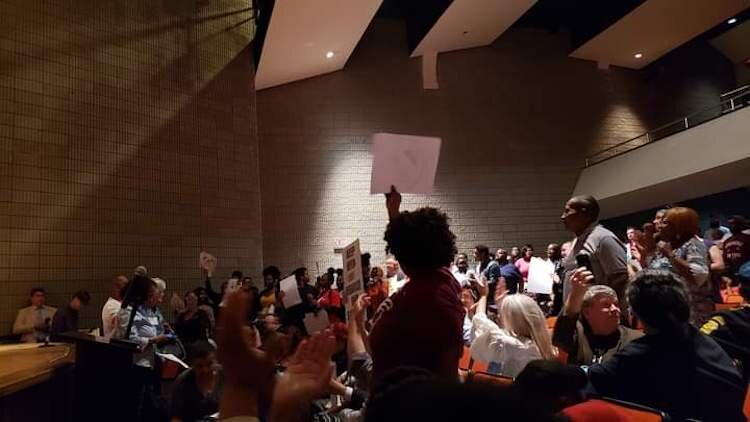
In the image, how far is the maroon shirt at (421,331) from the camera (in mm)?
1911

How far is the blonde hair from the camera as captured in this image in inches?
120

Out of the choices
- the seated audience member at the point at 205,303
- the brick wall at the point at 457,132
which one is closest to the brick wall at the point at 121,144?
the seated audience member at the point at 205,303

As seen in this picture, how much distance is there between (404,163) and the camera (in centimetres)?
296

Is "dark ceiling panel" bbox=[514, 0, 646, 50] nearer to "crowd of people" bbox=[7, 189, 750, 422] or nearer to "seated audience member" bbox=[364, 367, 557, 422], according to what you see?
"crowd of people" bbox=[7, 189, 750, 422]

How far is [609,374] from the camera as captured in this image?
7.36 feet

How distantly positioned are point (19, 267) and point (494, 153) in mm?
10061

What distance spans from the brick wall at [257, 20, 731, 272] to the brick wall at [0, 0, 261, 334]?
1.79 meters

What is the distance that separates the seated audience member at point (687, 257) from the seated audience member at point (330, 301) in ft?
11.9

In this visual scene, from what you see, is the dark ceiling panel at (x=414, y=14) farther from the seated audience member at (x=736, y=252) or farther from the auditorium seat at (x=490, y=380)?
the auditorium seat at (x=490, y=380)

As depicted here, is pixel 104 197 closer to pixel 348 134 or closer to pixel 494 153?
pixel 348 134

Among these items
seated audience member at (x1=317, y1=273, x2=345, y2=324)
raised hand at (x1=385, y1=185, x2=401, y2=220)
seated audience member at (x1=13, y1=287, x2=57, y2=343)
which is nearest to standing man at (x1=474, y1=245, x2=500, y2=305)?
seated audience member at (x1=317, y1=273, x2=345, y2=324)

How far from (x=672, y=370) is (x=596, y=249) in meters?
1.26

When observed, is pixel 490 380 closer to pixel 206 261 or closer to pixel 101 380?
pixel 101 380

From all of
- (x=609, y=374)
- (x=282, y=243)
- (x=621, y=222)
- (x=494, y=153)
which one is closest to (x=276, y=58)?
(x=282, y=243)
